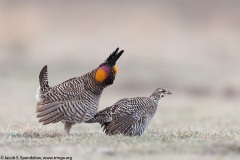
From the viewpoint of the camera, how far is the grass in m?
7.82

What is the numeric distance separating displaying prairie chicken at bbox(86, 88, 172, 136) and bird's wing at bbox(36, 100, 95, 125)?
0.36 metres

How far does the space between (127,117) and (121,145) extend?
149 cm

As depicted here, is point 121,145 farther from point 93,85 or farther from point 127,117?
point 93,85

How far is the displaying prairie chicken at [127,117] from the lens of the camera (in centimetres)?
967

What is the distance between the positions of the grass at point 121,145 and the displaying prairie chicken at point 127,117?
30 centimetres

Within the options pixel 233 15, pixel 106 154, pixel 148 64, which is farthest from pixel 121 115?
pixel 233 15

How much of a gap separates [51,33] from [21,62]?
4.85 m

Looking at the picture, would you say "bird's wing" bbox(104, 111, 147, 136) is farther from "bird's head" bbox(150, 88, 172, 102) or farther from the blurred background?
the blurred background

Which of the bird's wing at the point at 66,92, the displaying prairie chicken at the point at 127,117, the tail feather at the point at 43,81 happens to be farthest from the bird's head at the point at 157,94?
the tail feather at the point at 43,81

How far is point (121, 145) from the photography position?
8.27 meters

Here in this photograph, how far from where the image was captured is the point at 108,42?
31453 mm

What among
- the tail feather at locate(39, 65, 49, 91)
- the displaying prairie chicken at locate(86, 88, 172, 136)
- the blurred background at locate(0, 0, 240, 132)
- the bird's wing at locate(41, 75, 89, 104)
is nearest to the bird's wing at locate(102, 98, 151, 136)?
the displaying prairie chicken at locate(86, 88, 172, 136)

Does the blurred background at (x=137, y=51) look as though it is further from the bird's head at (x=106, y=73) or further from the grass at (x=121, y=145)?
the grass at (x=121, y=145)

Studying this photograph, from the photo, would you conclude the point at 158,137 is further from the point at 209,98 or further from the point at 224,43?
the point at 224,43
